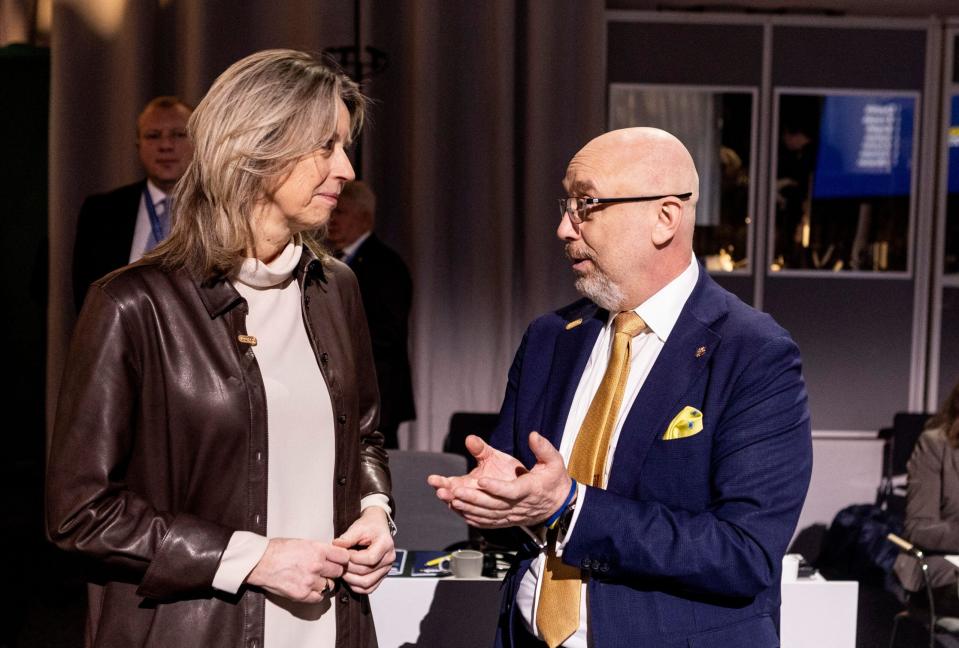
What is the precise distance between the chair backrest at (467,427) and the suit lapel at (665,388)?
342cm

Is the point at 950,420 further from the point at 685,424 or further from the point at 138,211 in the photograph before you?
the point at 138,211

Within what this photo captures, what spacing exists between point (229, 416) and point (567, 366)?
0.71 m

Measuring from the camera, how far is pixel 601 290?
6.37 feet

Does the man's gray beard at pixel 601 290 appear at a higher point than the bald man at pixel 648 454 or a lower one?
higher

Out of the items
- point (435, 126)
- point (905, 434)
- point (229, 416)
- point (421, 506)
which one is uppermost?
point (435, 126)

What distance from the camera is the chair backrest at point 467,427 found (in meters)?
5.28

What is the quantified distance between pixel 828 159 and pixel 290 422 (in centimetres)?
496

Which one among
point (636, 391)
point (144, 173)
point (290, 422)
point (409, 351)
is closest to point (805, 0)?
point (409, 351)

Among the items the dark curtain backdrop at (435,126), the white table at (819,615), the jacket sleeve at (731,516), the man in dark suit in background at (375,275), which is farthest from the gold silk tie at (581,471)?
the dark curtain backdrop at (435,126)

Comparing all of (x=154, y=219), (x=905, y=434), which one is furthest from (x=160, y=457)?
(x=905, y=434)

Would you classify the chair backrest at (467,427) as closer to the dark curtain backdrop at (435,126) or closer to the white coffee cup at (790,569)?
the dark curtain backdrop at (435,126)

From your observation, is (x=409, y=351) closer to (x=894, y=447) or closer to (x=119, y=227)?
(x=119, y=227)

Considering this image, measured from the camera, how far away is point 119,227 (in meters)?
3.97

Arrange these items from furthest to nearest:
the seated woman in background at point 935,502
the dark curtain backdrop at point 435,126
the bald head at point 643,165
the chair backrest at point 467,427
Answer: the dark curtain backdrop at point 435,126 → the chair backrest at point 467,427 → the seated woman in background at point 935,502 → the bald head at point 643,165
